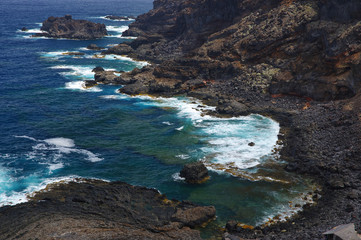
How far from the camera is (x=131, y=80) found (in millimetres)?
94188

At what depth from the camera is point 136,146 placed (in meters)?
59.2

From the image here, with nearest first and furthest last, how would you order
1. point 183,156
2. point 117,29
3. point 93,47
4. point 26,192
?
1. point 26,192
2. point 183,156
3. point 93,47
4. point 117,29

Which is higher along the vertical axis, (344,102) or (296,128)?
(344,102)

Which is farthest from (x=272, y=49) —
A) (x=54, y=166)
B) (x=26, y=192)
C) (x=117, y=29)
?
(x=117, y=29)

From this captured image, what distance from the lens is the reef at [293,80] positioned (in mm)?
42812

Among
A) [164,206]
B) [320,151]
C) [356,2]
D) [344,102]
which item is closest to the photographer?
[164,206]

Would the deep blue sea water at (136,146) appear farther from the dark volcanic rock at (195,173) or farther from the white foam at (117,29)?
the white foam at (117,29)

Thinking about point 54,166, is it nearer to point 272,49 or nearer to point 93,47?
point 272,49

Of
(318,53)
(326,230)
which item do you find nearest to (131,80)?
(318,53)

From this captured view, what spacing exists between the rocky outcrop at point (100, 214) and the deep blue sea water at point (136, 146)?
3.06 meters

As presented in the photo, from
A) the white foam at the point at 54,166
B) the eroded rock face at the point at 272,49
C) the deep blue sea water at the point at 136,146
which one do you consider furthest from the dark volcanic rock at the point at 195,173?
the eroded rock face at the point at 272,49

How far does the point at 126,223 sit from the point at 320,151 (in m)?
32.4

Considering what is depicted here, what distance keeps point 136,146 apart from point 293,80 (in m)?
37.4

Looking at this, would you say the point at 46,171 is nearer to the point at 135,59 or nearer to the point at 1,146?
the point at 1,146
